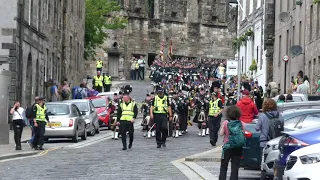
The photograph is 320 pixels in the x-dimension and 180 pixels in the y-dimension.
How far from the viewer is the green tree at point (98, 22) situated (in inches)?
3408

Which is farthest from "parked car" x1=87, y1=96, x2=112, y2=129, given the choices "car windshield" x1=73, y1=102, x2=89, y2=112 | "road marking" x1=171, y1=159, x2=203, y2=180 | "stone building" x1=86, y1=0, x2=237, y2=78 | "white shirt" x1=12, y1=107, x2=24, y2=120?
"stone building" x1=86, y1=0, x2=237, y2=78

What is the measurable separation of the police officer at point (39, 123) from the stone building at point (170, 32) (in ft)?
197

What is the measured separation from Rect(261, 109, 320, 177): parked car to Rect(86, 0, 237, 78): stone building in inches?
2827

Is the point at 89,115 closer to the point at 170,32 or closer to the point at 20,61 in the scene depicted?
the point at 20,61

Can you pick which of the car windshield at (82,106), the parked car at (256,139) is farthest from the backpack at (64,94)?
the parked car at (256,139)

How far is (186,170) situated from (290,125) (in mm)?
3038

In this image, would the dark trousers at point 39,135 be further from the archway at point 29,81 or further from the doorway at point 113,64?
the doorway at point 113,64

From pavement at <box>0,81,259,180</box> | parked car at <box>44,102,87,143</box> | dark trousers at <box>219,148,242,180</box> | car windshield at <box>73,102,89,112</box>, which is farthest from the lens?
car windshield at <box>73,102,89,112</box>

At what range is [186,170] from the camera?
2592 cm

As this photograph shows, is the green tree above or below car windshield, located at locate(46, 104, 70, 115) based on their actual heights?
above

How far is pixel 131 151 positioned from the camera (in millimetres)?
33438

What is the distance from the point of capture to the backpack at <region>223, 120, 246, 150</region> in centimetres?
2088

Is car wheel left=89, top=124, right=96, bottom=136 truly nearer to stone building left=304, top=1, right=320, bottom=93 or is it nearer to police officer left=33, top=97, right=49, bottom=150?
police officer left=33, top=97, right=49, bottom=150

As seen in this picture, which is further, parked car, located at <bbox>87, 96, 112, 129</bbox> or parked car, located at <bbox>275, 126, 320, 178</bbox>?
parked car, located at <bbox>87, 96, 112, 129</bbox>
